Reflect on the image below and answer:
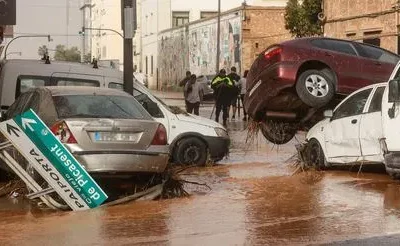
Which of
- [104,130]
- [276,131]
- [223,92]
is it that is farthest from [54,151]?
[223,92]

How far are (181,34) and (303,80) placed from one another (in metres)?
55.2

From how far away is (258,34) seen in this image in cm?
5109

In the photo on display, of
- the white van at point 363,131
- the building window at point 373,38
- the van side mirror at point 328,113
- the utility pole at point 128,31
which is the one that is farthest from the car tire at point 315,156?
the building window at point 373,38

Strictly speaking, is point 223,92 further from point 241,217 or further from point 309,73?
point 241,217

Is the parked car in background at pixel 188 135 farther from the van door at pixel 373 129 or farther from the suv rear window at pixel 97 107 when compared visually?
the van door at pixel 373 129

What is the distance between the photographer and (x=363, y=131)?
11828mm

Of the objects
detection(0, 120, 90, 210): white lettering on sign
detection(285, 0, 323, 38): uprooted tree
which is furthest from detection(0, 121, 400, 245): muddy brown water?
detection(285, 0, 323, 38): uprooted tree

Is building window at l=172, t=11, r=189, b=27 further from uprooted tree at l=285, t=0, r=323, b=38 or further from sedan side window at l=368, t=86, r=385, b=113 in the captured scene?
sedan side window at l=368, t=86, r=385, b=113

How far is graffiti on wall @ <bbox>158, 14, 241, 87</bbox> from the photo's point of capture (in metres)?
53.3

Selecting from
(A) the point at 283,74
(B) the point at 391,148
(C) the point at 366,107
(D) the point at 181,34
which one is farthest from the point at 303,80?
(D) the point at 181,34

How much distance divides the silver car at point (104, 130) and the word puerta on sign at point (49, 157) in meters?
0.30

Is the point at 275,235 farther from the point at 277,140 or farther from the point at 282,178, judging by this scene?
the point at 277,140

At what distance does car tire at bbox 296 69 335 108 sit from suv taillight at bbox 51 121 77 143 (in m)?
4.67

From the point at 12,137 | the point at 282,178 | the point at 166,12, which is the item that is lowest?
the point at 282,178
